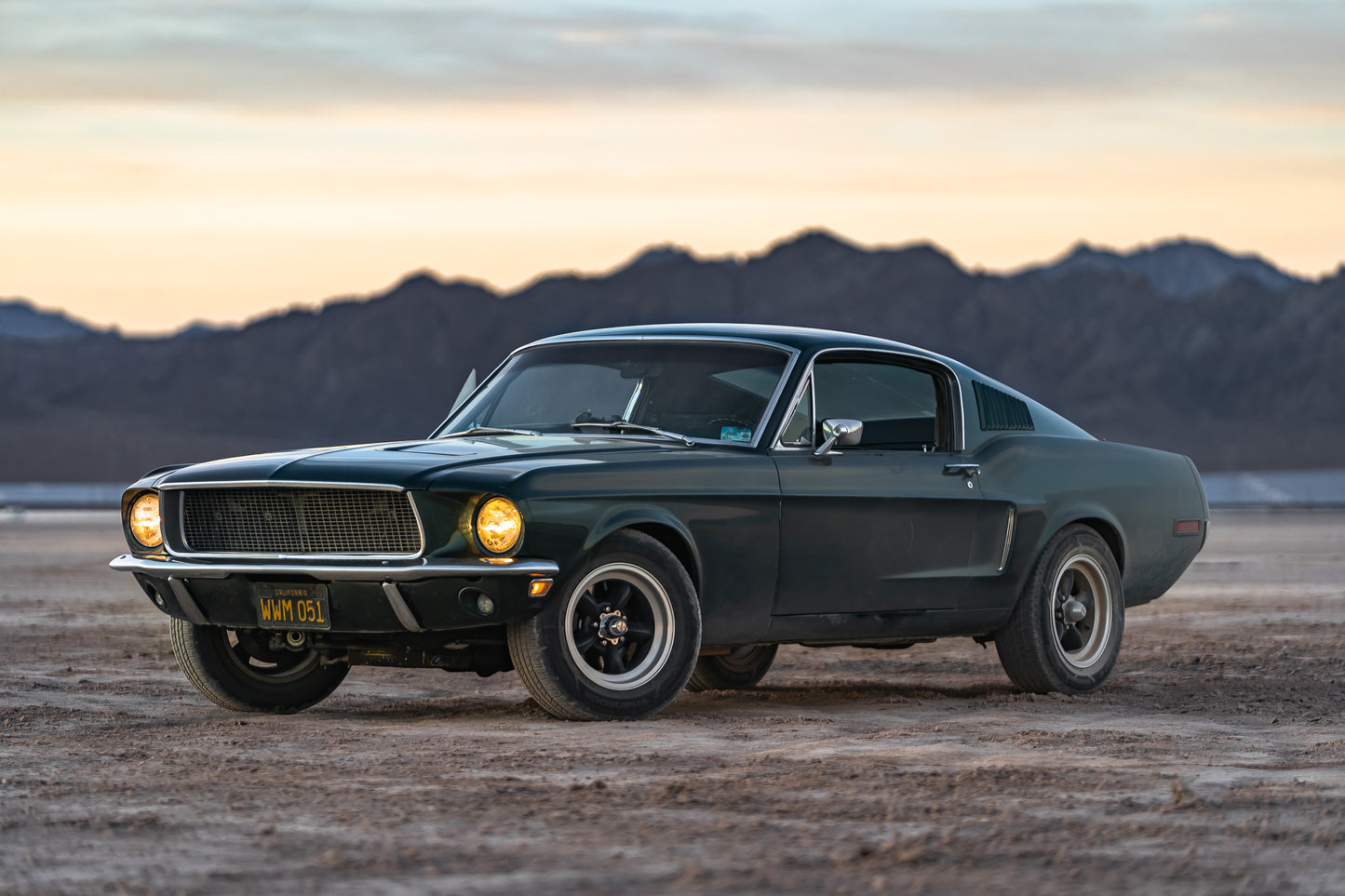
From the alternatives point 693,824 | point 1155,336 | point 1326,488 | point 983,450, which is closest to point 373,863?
point 693,824

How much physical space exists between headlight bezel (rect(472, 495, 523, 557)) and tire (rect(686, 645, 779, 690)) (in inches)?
111

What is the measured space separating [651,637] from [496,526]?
864 millimetres

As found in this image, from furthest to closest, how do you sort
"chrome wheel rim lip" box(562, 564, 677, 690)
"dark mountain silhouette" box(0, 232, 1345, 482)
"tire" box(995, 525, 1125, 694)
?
"dark mountain silhouette" box(0, 232, 1345, 482)
"tire" box(995, 525, 1125, 694)
"chrome wheel rim lip" box(562, 564, 677, 690)

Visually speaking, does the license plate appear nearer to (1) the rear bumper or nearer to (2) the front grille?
(1) the rear bumper

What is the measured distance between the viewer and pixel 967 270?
188 metres

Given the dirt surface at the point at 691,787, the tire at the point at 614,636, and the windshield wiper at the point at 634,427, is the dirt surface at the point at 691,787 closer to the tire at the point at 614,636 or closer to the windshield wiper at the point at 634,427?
the tire at the point at 614,636

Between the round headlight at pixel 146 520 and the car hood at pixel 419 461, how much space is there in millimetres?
105

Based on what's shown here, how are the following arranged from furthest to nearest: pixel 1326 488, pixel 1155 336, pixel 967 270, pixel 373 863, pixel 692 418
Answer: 1. pixel 967 270
2. pixel 1155 336
3. pixel 1326 488
4. pixel 692 418
5. pixel 373 863

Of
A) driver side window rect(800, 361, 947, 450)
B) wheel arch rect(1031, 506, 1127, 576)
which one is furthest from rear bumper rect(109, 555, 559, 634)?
wheel arch rect(1031, 506, 1127, 576)

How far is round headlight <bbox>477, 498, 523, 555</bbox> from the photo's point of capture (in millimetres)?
7988

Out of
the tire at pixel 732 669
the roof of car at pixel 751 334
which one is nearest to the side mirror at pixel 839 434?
the roof of car at pixel 751 334

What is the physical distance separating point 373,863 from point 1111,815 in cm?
223

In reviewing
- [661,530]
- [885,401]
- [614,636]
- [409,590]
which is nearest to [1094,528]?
[885,401]

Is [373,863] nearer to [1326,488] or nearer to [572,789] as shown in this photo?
[572,789]
